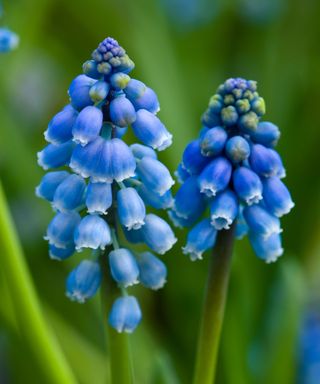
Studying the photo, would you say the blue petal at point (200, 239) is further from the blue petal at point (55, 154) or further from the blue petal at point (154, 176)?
the blue petal at point (55, 154)

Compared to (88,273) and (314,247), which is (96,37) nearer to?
(314,247)

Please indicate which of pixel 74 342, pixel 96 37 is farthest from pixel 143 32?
pixel 74 342

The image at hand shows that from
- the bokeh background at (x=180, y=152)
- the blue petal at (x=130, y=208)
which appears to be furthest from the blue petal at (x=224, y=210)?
the bokeh background at (x=180, y=152)

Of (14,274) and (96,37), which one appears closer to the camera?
(14,274)

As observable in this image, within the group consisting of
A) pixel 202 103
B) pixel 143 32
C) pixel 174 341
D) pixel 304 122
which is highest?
pixel 143 32

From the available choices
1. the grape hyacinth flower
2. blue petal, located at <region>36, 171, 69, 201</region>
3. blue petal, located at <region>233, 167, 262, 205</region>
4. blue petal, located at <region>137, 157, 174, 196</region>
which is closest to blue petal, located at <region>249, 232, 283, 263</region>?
the grape hyacinth flower

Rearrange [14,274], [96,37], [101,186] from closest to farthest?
[101,186], [14,274], [96,37]
